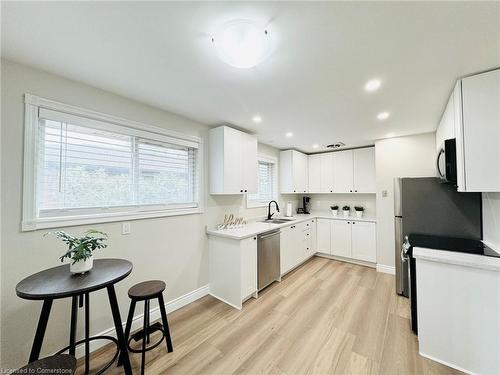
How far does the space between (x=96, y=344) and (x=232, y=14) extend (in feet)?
9.31

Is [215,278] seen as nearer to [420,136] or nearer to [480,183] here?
[480,183]

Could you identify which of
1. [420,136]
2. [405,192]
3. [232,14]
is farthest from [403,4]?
[420,136]

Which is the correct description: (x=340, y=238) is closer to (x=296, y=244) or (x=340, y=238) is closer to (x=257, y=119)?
(x=296, y=244)

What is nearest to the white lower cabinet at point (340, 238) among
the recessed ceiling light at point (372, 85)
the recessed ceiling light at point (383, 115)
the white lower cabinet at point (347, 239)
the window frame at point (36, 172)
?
the white lower cabinet at point (347, 239)

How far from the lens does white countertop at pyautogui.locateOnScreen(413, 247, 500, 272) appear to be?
1527mm

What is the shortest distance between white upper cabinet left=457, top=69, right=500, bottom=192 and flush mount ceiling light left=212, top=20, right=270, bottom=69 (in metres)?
1.75

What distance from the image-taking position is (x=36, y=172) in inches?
63.1

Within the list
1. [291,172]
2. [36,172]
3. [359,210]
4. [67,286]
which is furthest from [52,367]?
[359,210]

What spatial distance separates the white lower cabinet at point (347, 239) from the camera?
12.5ft

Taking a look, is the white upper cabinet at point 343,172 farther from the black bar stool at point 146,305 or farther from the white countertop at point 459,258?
the black bar stool at point 146,305

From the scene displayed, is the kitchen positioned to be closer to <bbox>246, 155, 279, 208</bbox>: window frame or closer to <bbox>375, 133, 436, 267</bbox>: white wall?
<bbox>375, 133, 436, 267</bbox>: white wall

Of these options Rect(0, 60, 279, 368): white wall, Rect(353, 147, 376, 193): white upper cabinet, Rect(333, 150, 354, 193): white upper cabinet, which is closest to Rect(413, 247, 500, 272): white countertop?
Rect(353, 147, 376, 193): white upper cabinet

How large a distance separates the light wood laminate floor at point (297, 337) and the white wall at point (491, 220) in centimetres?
117

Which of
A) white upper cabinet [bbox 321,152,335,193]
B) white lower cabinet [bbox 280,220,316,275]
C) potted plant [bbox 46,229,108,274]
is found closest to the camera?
potted plant [bbox 46,229,108,274]
